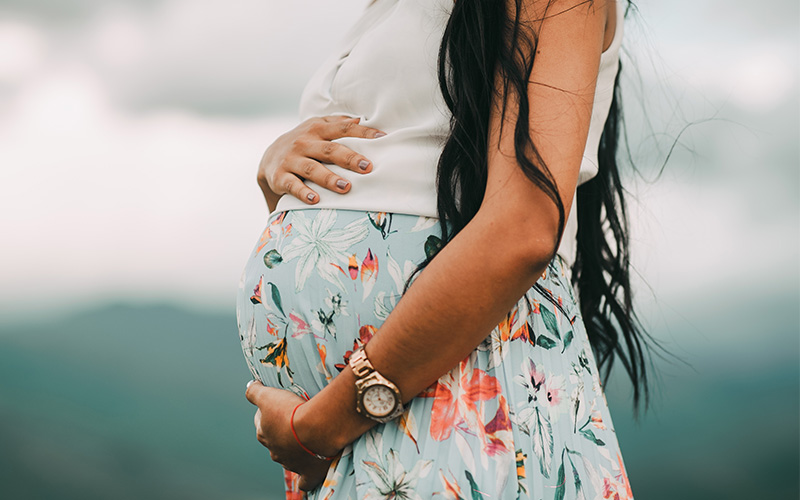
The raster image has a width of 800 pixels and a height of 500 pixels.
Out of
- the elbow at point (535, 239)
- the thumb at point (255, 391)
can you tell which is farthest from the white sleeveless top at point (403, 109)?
the thumb at point (255, 391)

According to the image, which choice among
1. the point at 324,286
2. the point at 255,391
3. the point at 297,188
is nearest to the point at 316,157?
the point at 297,188

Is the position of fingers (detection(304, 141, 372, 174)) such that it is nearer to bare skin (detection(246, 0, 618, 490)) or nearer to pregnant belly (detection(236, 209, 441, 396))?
pregnant belly (detection(236, 209, 441, 396))

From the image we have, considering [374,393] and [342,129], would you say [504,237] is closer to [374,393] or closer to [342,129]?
[374,393]

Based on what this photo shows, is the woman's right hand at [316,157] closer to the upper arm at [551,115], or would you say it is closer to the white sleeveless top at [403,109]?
the white sleeveless top at [403,109]

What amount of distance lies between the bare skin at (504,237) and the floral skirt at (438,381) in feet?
0.15

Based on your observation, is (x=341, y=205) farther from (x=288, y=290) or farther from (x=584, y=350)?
(x=584, y=350)

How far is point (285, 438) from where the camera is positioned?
0.69m

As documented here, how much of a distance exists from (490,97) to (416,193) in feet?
0.41

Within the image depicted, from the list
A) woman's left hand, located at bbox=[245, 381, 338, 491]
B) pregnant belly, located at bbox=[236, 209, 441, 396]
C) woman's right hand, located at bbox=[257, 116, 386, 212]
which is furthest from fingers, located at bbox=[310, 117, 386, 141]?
woman's left hand, located at bbox=[245, 381, 338, 491]

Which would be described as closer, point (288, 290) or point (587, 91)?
point (587, 91)

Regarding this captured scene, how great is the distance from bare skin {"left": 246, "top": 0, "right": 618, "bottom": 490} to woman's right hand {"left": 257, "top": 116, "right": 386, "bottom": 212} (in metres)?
0.18

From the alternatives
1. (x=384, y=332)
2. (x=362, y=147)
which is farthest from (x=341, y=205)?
(x=384, y=332)

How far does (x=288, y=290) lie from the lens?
72 centimetres

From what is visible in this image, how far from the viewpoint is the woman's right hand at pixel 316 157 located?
728 mm
